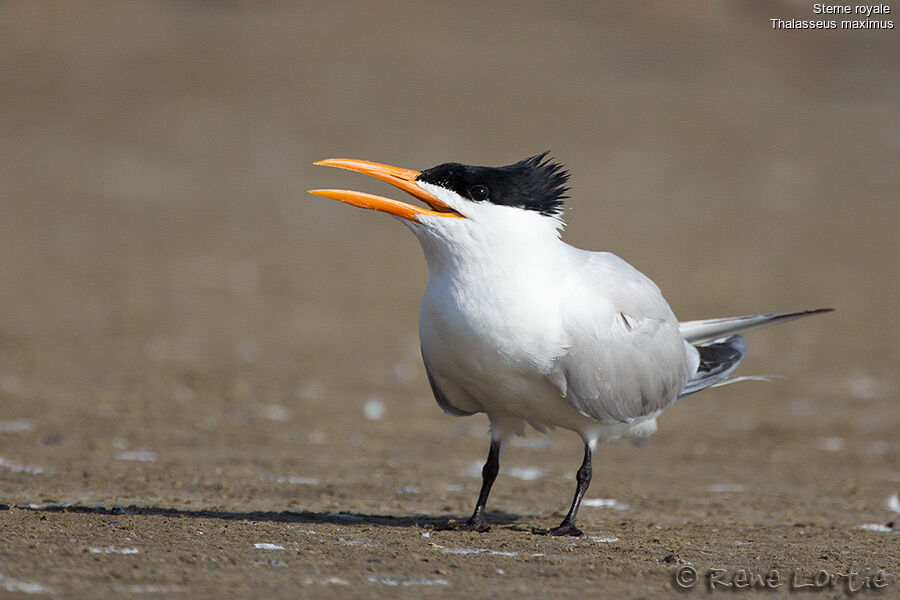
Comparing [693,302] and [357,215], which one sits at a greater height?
[357,215]

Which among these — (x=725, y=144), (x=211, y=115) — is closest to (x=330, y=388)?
(x=211, y=115)

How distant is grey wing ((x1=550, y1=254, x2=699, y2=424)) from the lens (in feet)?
15.2

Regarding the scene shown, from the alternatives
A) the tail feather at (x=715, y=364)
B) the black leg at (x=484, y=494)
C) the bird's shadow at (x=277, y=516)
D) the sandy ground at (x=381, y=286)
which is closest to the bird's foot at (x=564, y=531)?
the sandy ground at (x=381, y=286)

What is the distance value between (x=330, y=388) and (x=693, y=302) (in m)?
4.78

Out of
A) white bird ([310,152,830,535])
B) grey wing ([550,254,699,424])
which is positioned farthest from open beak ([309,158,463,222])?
grey wing ([550,254,699,424])

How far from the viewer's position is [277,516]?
16.7 ft

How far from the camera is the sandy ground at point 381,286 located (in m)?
4.57

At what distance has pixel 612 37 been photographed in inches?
894

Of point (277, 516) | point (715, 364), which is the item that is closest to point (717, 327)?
point (715, 364)

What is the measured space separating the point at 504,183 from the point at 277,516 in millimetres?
1784

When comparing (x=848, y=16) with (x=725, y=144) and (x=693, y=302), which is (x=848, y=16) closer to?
(x=725, y=144)

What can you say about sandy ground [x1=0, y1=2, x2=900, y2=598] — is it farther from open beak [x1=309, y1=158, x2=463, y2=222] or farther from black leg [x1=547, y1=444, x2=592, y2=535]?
open beak [x1=309, y1=158, x2=463, y2=222]

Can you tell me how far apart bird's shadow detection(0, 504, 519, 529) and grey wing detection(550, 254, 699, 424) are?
815 mm

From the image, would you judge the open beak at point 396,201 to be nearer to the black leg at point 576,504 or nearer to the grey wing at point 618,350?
the grey wing at point 618,350
